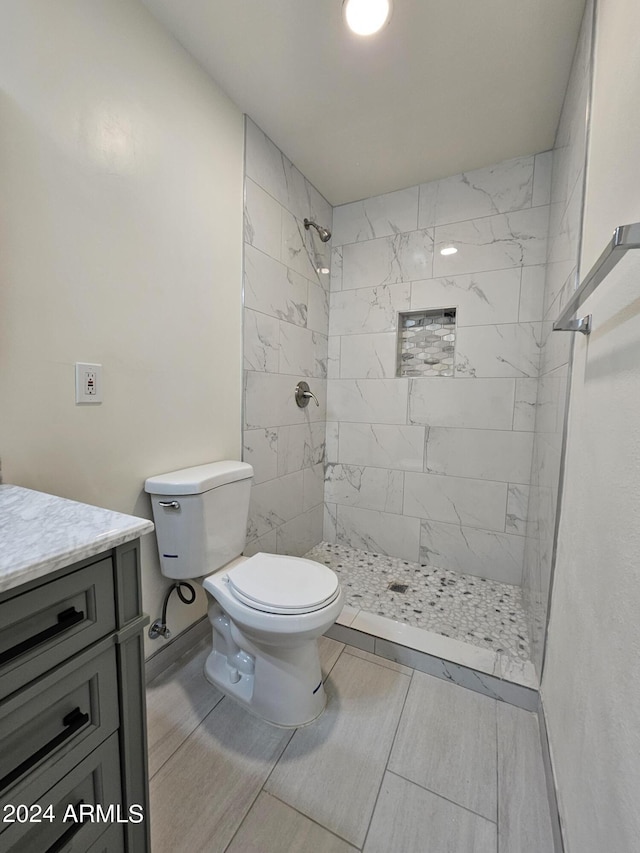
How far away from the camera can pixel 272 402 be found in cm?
196

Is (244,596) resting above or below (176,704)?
above

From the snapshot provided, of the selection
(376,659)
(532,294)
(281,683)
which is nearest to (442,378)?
(532,294)

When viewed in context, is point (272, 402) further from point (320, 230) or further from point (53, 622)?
point (53, 622)

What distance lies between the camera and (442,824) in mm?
952

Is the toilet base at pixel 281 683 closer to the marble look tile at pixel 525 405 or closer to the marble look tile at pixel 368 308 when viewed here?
the marble look tile at pixel 525 405

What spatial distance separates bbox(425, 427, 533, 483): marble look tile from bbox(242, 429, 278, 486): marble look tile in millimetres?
951

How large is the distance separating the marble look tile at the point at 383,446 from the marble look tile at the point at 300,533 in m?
0.43

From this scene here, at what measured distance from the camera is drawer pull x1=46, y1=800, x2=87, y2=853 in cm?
60

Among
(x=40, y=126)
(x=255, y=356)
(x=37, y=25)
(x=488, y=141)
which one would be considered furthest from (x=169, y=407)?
(x=488, y=141)

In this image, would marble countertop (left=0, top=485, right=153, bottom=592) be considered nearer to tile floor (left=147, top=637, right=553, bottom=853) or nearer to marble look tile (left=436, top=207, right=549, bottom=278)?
tile floor (left=147, top=637, right=553, bottom=853)

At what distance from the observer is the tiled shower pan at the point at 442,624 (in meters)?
1.40

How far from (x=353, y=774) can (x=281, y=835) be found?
25 cm

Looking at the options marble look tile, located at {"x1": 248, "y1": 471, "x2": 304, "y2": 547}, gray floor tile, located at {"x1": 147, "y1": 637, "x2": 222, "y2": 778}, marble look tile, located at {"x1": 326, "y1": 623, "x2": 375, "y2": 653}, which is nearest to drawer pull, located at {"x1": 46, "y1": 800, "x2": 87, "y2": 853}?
gray floor tile, located at {"x1": 147, "y1": 637, "x2": 222, "y2": 778}

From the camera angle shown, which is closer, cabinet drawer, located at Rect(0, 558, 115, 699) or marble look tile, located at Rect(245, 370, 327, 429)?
cabinet drawer, located at Rect(0, 558, 115, 699)
